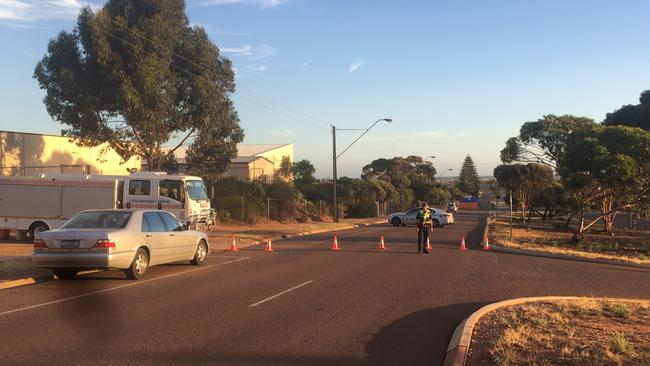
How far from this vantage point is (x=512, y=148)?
184ft

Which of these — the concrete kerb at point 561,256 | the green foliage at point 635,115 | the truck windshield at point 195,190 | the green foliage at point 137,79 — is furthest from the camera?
the green foliage at point 635,115

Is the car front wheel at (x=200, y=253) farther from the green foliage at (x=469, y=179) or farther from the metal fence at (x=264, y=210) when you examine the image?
the green foliage at (x=469, y=179)

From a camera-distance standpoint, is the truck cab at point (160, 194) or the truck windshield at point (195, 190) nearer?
the truck cab at point (160, 194)

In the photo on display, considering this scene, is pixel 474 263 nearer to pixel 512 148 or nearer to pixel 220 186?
pixel 220 186

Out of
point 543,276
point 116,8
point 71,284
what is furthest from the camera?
point 116,8

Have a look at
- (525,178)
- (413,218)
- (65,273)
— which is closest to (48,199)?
(65,273)

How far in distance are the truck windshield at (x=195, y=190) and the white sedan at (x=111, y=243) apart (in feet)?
29.8

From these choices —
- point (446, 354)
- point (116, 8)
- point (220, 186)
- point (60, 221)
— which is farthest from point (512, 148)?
point (446, 354)

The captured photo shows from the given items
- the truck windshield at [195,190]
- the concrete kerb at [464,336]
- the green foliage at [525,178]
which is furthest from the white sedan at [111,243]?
the green foliage at [525,178]

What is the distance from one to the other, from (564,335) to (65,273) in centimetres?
1020

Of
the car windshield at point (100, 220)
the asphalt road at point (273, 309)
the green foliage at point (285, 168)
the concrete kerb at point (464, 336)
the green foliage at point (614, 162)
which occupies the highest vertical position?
the green foliage at point (285, 168)

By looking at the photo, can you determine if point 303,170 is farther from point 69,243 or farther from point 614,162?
point 69,243

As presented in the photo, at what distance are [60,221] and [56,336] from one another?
15462mm

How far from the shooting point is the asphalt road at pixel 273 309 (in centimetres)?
681
